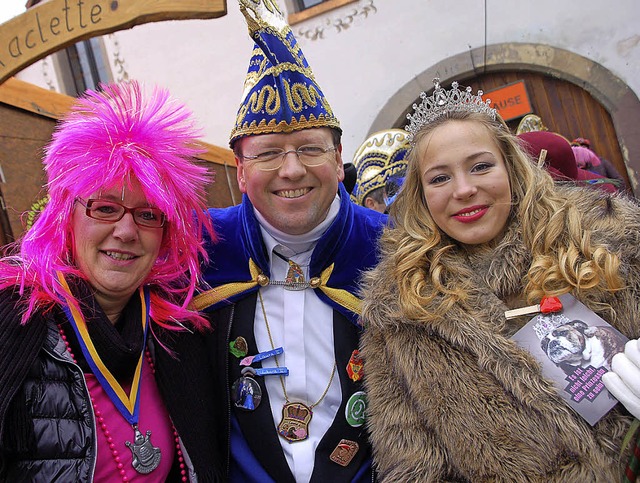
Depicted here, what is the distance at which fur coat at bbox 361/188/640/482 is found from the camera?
149cm

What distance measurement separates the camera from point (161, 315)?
6.55 feet

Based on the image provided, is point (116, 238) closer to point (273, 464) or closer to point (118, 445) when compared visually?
point (118, 445)

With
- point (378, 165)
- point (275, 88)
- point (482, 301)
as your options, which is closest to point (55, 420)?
point (482, 301)

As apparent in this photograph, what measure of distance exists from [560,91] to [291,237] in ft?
16.4

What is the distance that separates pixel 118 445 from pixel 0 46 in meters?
1.86

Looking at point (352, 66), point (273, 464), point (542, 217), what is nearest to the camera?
point (542, 217)

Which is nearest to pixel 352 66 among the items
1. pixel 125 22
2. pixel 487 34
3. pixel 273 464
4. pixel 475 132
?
pixel 487 34

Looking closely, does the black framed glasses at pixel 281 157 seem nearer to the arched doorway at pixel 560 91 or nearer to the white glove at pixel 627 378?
the white glove at pixel 627 378

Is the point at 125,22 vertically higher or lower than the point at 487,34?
lower

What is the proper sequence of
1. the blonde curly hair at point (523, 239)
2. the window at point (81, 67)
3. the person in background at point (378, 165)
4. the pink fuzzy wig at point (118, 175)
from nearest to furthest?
the blonde curly hair at point (523, 239) < the pink fuzzy wig at point (118, 175) < the person in background at point (378, 165) < the window at point (81, 67)

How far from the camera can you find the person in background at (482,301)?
1.51 meters

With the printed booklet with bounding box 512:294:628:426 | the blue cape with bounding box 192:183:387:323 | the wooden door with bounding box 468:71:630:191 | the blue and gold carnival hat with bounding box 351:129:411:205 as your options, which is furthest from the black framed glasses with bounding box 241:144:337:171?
the wooden door with bounding box 468:71:630:191

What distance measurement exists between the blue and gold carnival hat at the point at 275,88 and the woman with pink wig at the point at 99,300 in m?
0.31

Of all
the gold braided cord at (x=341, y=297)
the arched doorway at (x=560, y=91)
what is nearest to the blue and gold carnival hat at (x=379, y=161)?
the arched doorway at (x=560, y=91)
